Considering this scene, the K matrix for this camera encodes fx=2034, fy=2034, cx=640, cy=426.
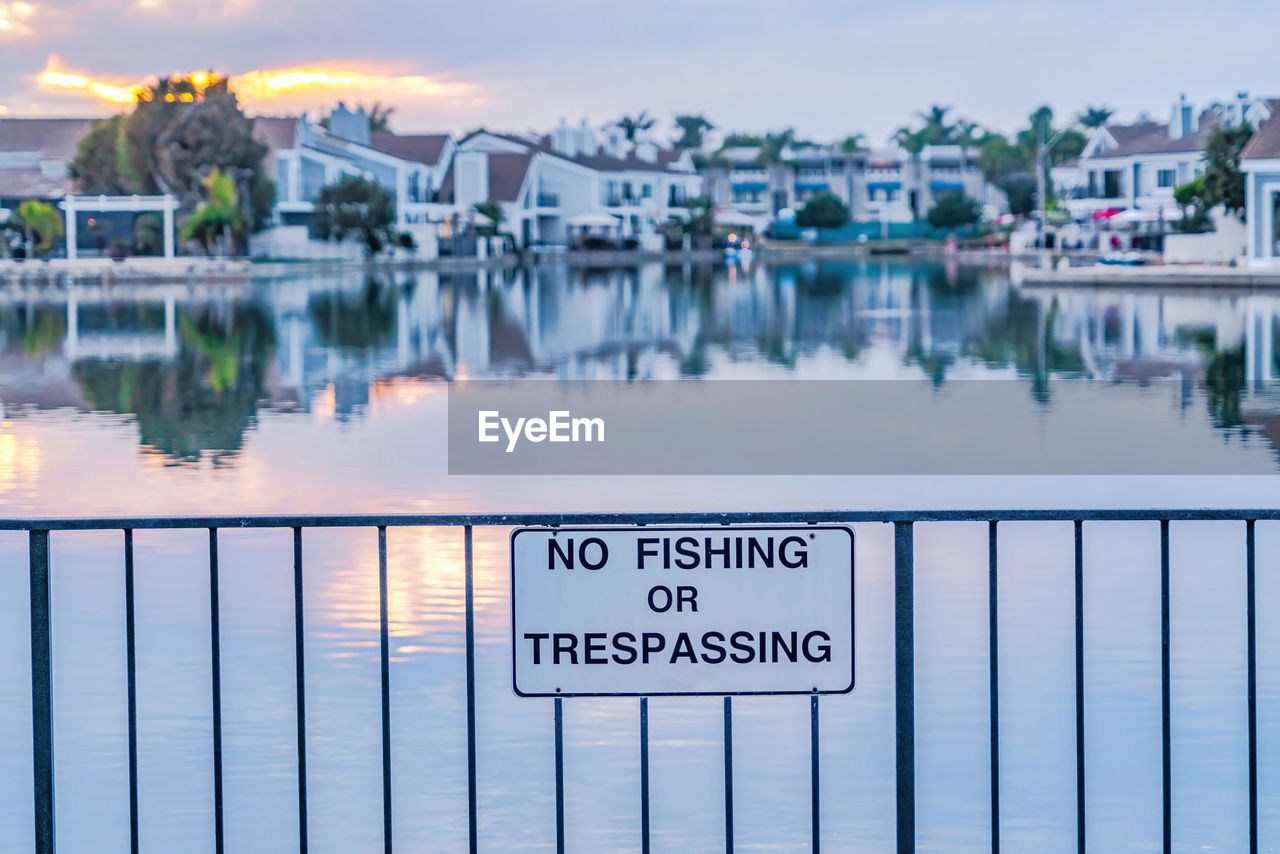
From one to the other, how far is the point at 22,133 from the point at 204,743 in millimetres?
99955

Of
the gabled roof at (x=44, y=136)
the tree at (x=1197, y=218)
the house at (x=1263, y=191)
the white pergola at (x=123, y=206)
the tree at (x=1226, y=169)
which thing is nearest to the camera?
the house at (x=1263, y=191)

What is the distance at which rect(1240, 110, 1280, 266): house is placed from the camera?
193ft

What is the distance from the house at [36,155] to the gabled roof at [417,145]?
17657 mm

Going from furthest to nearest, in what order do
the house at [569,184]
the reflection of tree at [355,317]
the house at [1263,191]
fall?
1. the house at [569,184]
2. the house at [1263,191]
3. the reflection of tree at [355,317]

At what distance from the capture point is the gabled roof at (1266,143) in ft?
193

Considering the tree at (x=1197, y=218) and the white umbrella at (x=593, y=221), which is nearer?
the tree at (x=1197, y=218)

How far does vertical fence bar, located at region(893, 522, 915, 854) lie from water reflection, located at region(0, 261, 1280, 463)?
1364 cm

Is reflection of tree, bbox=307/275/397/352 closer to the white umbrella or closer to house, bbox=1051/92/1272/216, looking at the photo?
house, bbox=1051/92/1272/216

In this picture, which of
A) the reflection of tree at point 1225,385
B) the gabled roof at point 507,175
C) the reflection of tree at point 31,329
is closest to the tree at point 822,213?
the gabled roof at point 507,175

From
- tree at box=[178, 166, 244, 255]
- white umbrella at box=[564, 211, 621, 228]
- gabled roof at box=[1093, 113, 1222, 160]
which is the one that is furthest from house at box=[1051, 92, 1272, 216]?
tree at box=[178, 166, 244, 255]

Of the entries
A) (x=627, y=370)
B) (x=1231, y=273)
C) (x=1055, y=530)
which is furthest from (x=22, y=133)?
(x=1055, y=530)

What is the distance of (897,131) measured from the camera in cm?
19575

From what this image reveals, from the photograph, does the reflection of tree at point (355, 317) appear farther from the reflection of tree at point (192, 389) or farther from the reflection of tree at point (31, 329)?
the reflection of tree at point (31, 329)

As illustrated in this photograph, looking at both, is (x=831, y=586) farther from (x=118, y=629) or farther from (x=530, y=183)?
(x=530, y=183)
